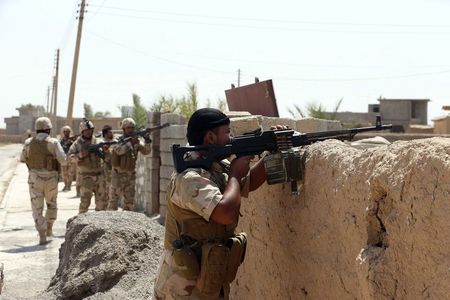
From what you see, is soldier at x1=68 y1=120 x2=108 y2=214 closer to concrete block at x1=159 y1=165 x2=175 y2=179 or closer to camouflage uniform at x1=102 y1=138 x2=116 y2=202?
camouflage uniform at x1=102 y1=138 x2=116 y2=202

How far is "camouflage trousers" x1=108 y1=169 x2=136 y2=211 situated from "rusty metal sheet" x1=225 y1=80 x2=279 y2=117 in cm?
424

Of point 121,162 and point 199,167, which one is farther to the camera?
point 121,162

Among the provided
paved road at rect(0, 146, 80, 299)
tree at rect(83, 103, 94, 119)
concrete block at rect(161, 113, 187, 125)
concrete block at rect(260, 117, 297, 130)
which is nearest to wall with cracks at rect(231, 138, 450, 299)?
concrete block at rect(260, 117, 297, 130)

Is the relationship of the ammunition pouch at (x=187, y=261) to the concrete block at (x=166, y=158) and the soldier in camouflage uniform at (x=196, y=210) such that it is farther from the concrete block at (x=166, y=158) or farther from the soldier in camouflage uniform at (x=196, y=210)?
the concrete block at (x=166, y=158)

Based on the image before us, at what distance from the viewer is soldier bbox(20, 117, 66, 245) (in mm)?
8836

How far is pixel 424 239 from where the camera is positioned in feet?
6.61

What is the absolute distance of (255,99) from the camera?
5340mm

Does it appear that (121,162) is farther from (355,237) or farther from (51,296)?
(355,237)

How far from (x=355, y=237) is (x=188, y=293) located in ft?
2.75

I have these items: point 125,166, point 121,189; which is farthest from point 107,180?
point 125,166

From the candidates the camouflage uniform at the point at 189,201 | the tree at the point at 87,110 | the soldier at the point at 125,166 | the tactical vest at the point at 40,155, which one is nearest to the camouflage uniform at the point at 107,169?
the soldier at the point at 125,166

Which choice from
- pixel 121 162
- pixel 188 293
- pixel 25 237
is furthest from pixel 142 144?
pixel 188 293

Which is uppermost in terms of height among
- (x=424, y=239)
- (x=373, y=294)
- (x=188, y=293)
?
(x=424, y=239)

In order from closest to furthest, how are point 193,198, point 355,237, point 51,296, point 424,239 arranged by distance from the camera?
point 424,239 < point 355,237 < point 193,198 < point 51,296
